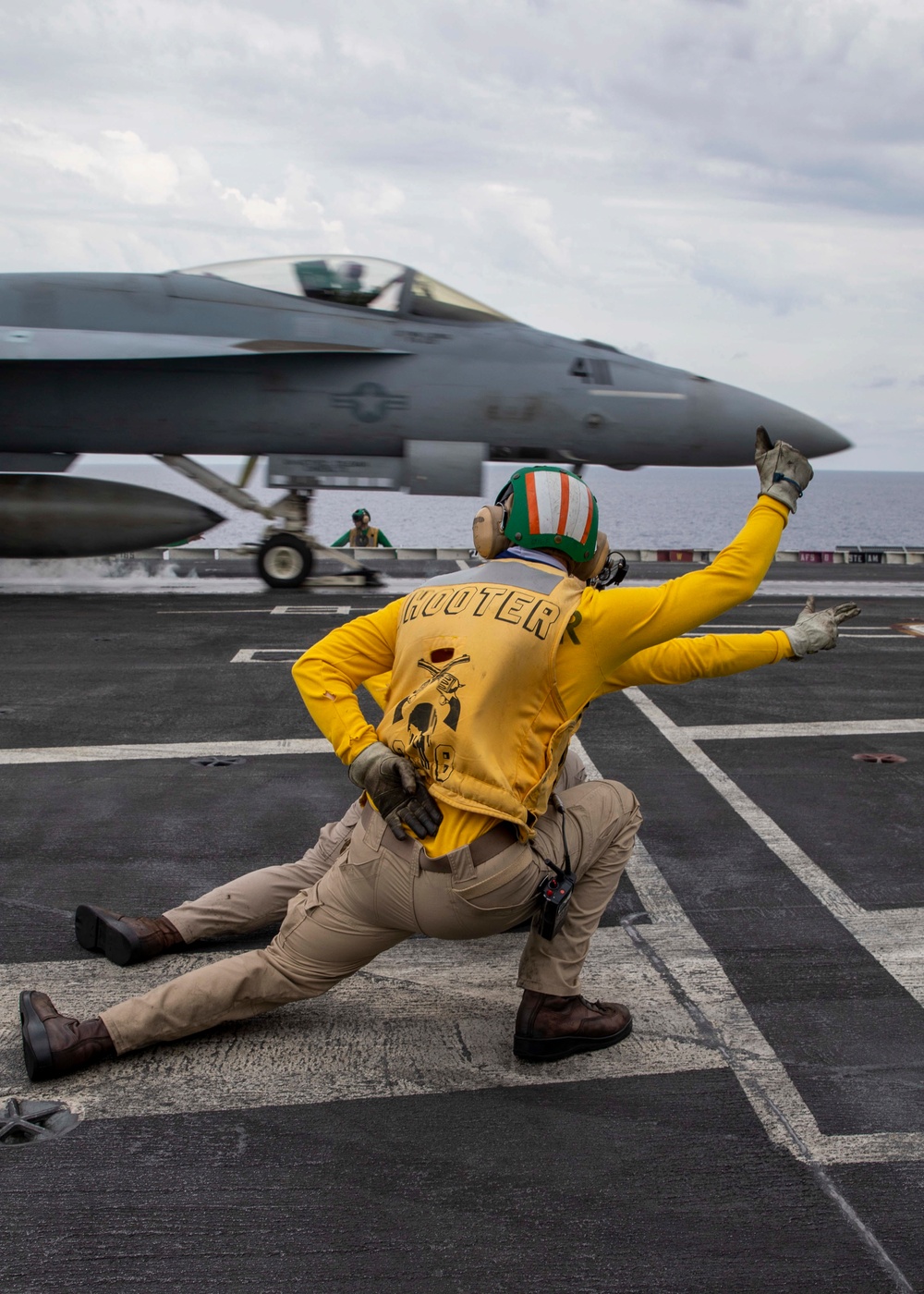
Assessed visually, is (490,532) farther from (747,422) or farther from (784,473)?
(747,422)

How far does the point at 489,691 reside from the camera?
10.3 ft

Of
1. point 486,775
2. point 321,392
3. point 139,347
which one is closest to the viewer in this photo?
point 486,775

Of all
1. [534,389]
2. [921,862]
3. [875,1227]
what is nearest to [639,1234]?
[875,1227]

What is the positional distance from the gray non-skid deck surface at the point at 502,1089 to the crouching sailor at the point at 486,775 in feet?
0.57

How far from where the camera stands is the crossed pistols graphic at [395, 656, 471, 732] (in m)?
3.13

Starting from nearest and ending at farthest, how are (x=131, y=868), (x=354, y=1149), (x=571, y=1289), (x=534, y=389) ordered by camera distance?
(x=571, y=1289)
(x=354, y=1149)
(x=131, y=868)
(x=534, y=389)

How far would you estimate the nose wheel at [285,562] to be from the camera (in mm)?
15391

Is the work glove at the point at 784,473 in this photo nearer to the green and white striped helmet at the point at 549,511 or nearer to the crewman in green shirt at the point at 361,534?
the green and white striped helmet at the point at 549,511

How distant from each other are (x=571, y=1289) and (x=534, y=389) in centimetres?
1208

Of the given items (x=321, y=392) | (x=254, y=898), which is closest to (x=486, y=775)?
(x=254, y=898)

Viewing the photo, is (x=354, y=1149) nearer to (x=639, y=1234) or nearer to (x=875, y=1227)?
(x=639, y=1234)

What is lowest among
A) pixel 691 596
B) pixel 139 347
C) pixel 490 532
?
pixel 691 596

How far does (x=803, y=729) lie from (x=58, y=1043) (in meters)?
5.51

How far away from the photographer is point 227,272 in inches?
549
